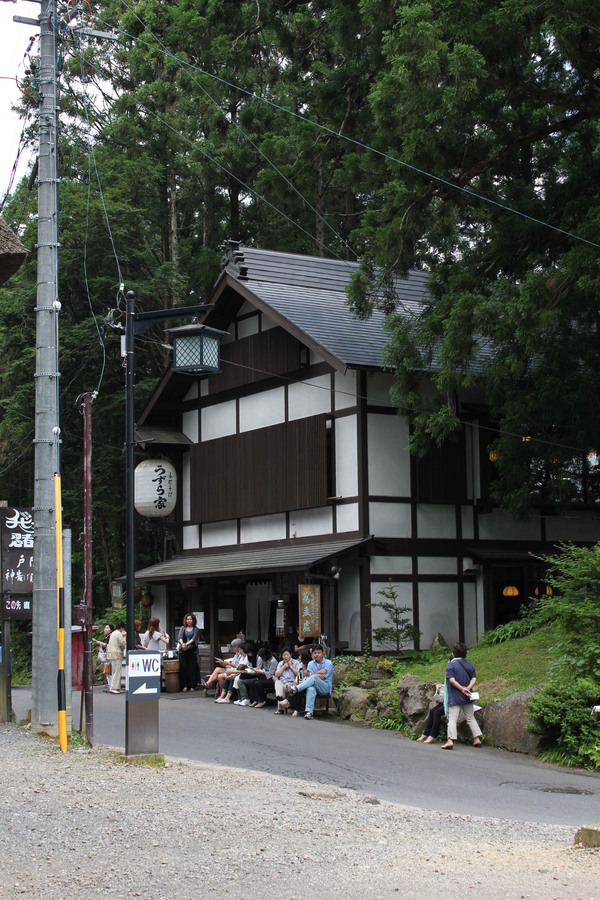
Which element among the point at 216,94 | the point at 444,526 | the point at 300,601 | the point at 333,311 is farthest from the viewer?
the point at 216,94

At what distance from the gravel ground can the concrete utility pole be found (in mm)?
3658

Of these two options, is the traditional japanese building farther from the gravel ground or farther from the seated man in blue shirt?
the gravel ground

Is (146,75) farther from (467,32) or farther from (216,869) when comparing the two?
(216,869)

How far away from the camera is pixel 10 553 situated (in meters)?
17.5

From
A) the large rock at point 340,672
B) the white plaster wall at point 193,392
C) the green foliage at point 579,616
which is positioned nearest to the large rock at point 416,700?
the green foliage at point 579,616

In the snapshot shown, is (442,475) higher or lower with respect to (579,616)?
higher

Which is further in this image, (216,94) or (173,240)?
(173,240)

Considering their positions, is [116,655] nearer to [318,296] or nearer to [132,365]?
[318,296]

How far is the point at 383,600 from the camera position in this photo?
74.7 feet

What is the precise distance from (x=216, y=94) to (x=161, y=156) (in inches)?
181

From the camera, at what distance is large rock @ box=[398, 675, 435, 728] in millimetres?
17234

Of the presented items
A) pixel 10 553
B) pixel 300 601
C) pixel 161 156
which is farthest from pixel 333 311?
pixel 161 156

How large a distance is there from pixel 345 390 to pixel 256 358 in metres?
3.50

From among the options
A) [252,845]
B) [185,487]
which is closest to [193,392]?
[185,487]
